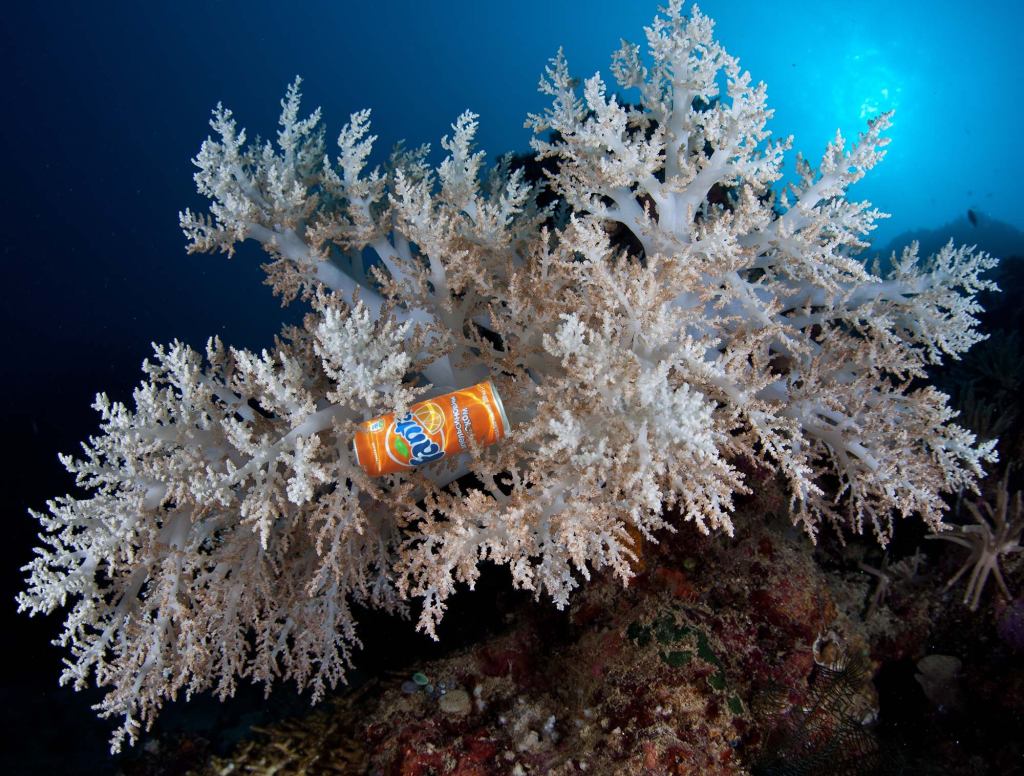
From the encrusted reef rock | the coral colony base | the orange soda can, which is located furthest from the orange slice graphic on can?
the encrusted reef rock

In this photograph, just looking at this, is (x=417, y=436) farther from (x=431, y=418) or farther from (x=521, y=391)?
(x=521, y=391)

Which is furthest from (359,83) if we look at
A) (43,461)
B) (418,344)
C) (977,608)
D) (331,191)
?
(977,608)

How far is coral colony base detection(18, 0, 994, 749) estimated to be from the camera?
2467mm

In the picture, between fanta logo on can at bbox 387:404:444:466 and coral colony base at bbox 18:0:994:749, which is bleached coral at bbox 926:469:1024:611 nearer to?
coral colony base at bbox 18:0:994:749

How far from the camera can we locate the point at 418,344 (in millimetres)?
2975

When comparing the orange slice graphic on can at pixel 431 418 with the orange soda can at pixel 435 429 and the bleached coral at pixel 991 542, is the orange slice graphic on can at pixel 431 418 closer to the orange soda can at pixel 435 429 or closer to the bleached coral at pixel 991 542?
the orange soda can at pixel 435 429

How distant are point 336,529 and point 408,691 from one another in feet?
5.53

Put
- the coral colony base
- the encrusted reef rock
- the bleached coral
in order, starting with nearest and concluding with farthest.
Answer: the coral colony base → the encrusted reef rock → the bleached coral

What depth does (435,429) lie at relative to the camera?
2.54m

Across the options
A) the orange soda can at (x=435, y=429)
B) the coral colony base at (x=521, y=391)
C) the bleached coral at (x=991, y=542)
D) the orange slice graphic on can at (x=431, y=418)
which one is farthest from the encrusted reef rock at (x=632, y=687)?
the orange slice graphic on can at (x=431, y=418)

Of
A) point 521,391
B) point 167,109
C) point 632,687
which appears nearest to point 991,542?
point 632,687

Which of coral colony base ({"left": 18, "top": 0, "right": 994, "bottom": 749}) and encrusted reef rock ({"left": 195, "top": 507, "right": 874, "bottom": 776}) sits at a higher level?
coral colony base ({"left": 18, "top": 0, "right": 994, "bottom": 749})

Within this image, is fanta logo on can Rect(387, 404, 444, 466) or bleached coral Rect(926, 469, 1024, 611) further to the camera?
bleached coral Rect(926, 469, 1024, 611)

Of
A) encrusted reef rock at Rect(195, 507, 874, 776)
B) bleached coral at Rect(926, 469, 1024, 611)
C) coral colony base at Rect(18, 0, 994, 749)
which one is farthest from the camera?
bleached coral at Rect(926, 469, 1024, 611)
